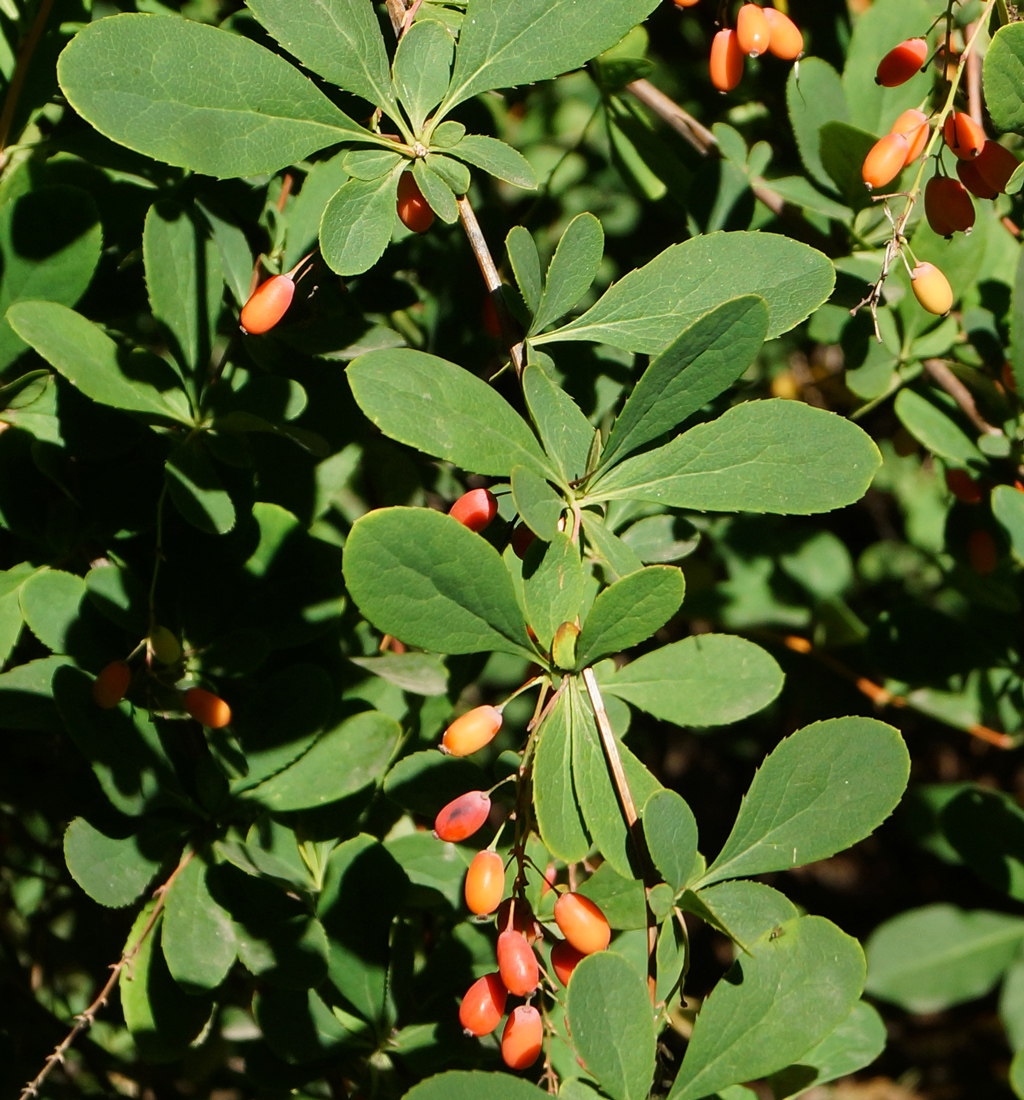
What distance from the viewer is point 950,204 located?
3.12 feet

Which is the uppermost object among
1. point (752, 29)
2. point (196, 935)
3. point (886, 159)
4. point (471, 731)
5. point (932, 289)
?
point (752, 29)

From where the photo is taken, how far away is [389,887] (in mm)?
981

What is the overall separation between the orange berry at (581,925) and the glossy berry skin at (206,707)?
1.10 feet

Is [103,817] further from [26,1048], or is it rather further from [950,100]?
[950,100]

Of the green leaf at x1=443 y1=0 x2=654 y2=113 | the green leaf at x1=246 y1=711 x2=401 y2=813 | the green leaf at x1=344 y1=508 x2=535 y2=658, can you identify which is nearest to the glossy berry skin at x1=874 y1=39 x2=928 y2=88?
the green leaf at x1=443 y1=0 x2=654 y2=113

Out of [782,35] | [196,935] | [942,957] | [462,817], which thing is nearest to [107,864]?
[196,935]

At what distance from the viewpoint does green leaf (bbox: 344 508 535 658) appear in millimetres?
687

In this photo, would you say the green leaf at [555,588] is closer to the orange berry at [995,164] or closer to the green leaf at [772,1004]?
the green leaf at [772,1004]

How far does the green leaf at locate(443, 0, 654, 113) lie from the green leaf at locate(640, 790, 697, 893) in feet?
1.87

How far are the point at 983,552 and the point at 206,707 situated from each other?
3.16 ft

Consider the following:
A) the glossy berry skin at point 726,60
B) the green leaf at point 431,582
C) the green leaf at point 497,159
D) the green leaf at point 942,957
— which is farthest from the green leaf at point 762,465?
the green leaf at point 942,957

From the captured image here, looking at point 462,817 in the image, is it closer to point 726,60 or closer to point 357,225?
point 357,225

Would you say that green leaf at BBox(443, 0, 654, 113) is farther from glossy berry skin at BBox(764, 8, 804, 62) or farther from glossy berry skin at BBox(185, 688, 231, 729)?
glossy berry skin at BBox(185, 688, 231, 729)

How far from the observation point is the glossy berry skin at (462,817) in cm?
79
